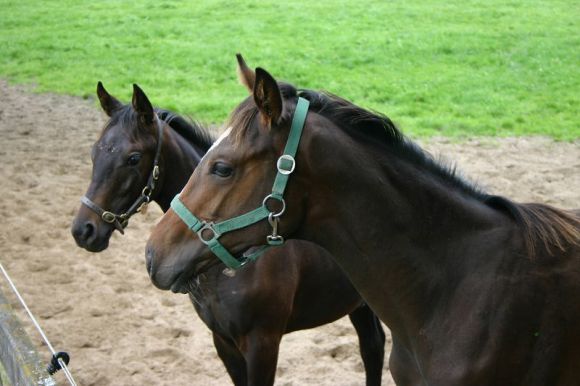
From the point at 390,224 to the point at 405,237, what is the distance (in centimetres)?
9

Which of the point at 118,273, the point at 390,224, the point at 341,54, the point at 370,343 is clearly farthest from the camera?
the point at 341,54

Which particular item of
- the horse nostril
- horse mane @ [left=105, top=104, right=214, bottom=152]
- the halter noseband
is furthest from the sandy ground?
horse mane @ [left=105, top=104, right=214, bottom=152]

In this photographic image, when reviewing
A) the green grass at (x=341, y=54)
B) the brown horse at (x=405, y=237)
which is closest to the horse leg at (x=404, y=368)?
the brown horse at (x=405, y=237)

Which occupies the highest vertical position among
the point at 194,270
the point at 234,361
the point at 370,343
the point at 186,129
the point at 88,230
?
the point at 194,270

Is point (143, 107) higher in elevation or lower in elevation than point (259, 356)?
higher

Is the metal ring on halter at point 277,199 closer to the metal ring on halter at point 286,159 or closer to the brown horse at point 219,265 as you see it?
the metal ring on halter at point 286,159

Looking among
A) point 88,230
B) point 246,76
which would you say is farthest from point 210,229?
point 88,230

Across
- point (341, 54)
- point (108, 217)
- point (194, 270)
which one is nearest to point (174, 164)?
point (108, 217)

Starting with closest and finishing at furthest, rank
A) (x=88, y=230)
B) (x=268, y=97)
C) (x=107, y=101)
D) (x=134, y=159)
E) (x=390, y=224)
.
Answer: (x=268, y=97) → (x=390, y=224) → (x=134, y=159) → (x=88, y=230) → (x=107, y=101)

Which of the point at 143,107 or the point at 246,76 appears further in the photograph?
the point at 143,107

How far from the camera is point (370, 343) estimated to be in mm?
4914

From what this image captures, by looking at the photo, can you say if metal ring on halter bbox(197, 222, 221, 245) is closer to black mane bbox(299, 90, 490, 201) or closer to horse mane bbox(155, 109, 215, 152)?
black mane bbox(299, 90, 490, 201)

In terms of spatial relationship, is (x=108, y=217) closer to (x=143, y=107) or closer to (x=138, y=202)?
(x=138, y=202)

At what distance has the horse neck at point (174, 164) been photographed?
438cm
